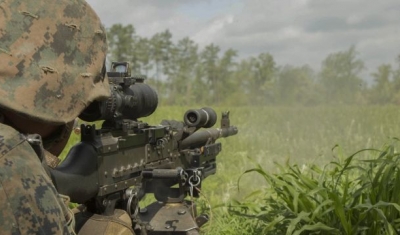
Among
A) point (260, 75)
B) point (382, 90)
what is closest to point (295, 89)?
point (382, 90)

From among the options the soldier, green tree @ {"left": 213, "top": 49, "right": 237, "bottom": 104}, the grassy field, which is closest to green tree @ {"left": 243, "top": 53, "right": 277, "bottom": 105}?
green tree @ {"left": 213, "top": 49, "right": 237, "bottom": 104}

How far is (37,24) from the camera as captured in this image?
2004 millimetres

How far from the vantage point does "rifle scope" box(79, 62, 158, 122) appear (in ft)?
9.21

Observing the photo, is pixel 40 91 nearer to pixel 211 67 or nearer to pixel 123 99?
pixel 123 99

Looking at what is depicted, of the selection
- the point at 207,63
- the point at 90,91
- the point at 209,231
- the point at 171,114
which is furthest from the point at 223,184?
the point at 207,63

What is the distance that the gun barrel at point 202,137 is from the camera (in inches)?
149

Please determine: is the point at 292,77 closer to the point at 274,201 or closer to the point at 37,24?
the point at 274,201

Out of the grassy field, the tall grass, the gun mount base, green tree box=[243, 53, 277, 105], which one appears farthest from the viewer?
green tree box=[243, 53, 277, 105]

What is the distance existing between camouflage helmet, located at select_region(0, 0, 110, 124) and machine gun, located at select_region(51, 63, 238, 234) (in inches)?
20.7

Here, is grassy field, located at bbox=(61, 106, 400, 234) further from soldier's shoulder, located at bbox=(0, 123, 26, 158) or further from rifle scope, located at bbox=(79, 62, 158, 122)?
soldier's shoulder, located at bbox=(0, 123, 26, 158)

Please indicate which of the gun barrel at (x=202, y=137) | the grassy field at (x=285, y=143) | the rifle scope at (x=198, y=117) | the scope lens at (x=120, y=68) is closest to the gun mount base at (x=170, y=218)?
the grassy field at (x=285, y=143)

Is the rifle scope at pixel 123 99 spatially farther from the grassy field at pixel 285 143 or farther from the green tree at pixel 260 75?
the green tree at pixel 260 75

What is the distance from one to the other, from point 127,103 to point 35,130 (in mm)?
941

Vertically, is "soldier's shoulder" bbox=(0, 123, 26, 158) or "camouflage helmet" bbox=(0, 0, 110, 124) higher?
"camouflage helmet" bbox=(0, 0, 110, 124)
